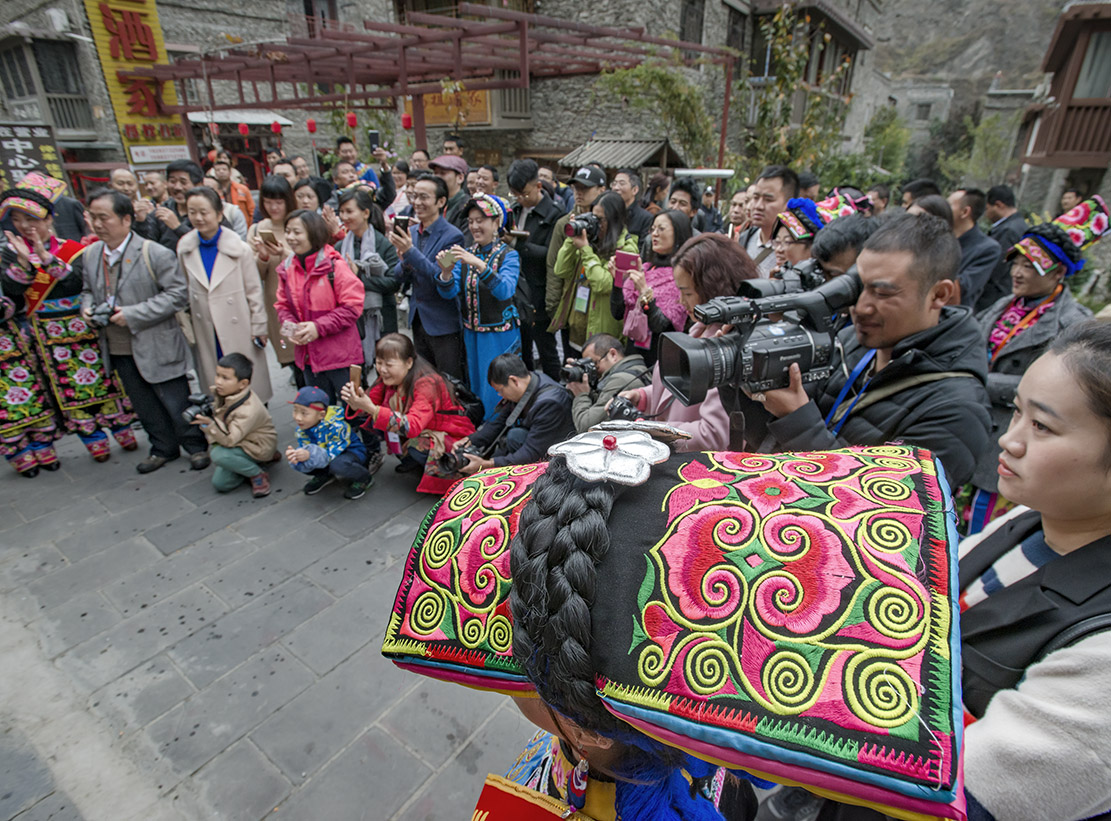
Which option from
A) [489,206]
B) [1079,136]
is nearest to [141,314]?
[489,206]

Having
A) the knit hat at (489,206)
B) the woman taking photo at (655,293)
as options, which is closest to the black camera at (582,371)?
the woman taking photo at (655,293)

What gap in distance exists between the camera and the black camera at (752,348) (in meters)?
1.41

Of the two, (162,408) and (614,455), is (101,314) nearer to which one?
(162,408)

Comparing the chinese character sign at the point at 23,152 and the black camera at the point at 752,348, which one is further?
the chinese character sign at the point at 23,152

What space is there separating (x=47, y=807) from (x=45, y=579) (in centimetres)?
155

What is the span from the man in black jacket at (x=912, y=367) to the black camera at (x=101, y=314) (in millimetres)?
4282

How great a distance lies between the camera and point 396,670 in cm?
265

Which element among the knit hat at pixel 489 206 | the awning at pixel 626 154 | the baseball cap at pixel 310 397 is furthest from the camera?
the awning at pixel 626 154

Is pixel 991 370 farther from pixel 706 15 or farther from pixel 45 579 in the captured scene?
pixel 706 15

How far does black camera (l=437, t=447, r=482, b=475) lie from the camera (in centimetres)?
379

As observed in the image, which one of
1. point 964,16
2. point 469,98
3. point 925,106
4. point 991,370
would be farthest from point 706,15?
point 964,16

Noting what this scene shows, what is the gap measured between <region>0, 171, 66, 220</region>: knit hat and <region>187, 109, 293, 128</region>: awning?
11725 mm

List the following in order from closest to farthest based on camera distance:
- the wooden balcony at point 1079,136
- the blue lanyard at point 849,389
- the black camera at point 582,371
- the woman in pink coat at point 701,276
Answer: the blue lanyard at point 849,389 → the woman in pink coat at point 701,276 → the black camera at point 582,371 → the wooden balcony at point 1079,136

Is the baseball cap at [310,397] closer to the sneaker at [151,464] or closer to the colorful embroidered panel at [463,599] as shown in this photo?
the sneaker at [151,464]
